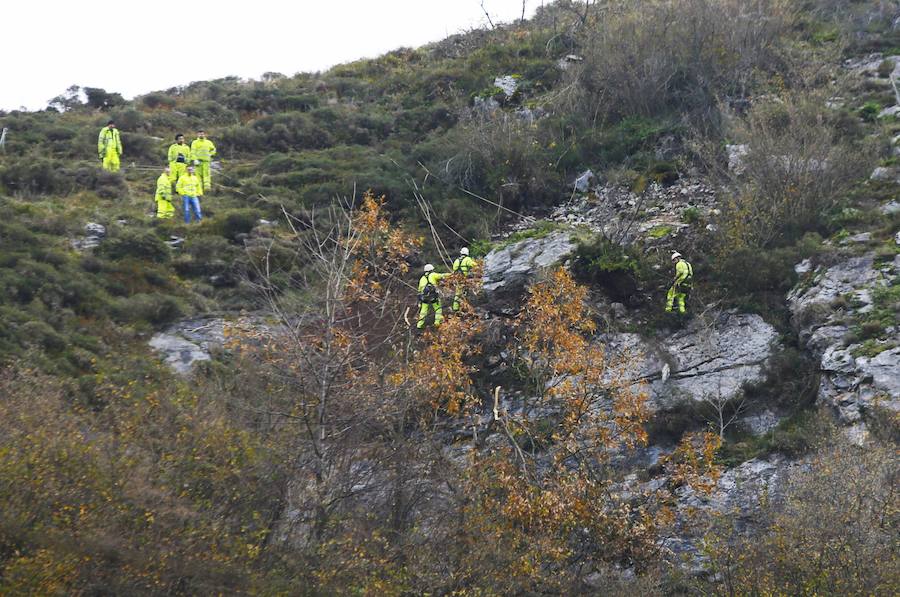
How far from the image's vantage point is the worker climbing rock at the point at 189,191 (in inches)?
872

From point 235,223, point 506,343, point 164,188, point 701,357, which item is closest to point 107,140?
point 164,188

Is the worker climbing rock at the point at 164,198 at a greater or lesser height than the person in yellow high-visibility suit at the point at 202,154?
lesser

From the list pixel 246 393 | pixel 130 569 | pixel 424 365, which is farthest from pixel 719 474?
pixel 130 569

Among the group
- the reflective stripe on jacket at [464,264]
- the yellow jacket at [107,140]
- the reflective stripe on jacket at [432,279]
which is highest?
the yellow jacket at [107,140]

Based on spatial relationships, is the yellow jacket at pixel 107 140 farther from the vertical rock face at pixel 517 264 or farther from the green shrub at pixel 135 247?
the vertical rock face at pixel 517 264

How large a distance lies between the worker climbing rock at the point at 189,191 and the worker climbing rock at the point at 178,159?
130 millimetres

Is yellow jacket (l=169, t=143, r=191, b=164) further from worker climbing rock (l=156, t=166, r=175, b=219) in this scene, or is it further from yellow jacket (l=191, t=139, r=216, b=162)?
worker climbing rock (l=156, t=166, r=175, b=219)

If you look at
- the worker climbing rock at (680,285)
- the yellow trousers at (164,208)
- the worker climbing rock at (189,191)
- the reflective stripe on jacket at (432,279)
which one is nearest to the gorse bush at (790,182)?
the worker climbing rock at (680,285)

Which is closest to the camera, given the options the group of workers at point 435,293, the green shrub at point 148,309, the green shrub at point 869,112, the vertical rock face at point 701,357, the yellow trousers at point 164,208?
the vertical rock face at point 701,357

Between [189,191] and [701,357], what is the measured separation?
12.8m

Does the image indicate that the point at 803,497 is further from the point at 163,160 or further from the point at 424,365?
the point at 163,160

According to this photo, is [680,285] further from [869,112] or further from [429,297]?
[869,112]

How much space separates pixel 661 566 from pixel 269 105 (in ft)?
86.2

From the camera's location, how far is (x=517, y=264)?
18766 millimetres
